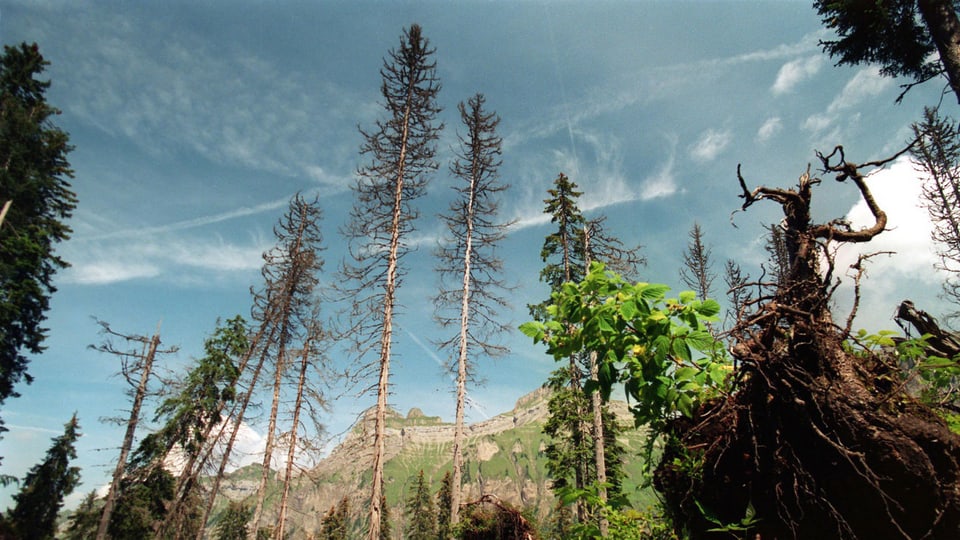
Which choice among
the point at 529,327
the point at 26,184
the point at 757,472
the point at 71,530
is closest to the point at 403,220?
the point at 529,327

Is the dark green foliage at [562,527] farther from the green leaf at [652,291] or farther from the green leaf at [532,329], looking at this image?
the green leaf at [652,291]

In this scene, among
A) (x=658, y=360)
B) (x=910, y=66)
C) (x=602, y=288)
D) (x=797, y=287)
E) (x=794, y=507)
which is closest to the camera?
(x=794, y=507)

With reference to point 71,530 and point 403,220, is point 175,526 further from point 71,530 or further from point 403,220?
point 403,220

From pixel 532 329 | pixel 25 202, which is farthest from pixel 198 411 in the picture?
pixel 532 329

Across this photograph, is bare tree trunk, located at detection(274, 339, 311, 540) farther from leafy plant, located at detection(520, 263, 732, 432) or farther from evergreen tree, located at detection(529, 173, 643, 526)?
leafy plant, located at detection(520, 263, 732, 432)

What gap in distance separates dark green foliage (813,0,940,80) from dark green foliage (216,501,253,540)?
6339 centimetres

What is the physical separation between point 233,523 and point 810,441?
220 ft

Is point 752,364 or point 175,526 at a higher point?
point 752,364

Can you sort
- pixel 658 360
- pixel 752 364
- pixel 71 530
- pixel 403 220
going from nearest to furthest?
pixel 752 364
pixel 658 360
pixel 403 220
pixel 71 530

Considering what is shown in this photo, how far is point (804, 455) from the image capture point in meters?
1.37

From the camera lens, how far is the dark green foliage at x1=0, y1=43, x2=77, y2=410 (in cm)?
1844

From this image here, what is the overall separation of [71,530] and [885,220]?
3935cm

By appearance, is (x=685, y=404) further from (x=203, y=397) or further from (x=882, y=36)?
(x=203, y=397)

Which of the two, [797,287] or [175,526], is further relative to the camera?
[175,526]
